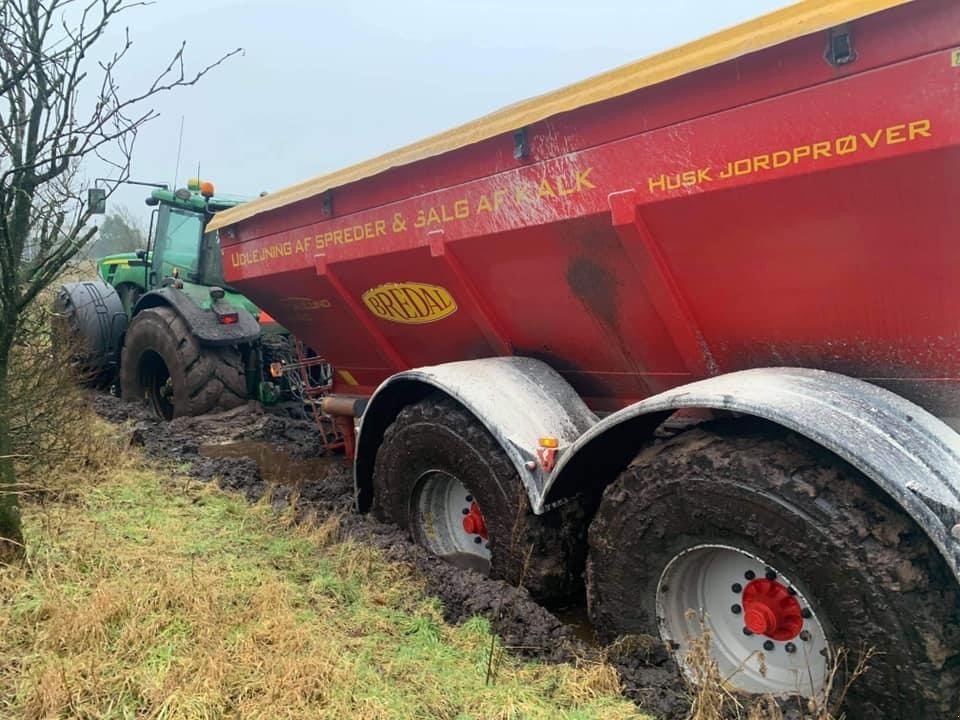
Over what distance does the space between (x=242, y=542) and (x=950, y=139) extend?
3.07 meters

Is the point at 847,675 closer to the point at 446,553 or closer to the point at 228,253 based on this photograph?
the point at 446,553

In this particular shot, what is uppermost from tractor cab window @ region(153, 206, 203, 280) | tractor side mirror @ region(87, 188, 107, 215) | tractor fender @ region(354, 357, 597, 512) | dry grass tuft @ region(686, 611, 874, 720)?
tractor cab window @ region(153, 206, 203, 280)

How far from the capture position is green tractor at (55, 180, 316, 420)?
623cm

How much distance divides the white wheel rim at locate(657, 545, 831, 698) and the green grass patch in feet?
1.05

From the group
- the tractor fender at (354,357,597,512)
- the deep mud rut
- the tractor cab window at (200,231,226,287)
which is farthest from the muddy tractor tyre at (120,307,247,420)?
the tractor fender at (354,357,597,512)

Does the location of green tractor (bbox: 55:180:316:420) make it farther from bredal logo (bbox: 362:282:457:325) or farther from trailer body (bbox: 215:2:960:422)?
trailer body (bbox: 215:2:960:422)

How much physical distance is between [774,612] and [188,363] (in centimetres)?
523

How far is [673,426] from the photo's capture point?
278 centimetres

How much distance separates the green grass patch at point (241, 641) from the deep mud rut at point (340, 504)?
0.10 m

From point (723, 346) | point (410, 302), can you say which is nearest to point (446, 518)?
point (410, 302)

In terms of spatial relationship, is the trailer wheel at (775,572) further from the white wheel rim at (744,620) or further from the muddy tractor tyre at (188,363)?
the muddy tractor tyre at (188,363)

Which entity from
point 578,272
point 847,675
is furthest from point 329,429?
point 847,675

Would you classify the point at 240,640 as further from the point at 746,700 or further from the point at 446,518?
the point at 746,700

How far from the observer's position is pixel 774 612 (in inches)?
85.8
